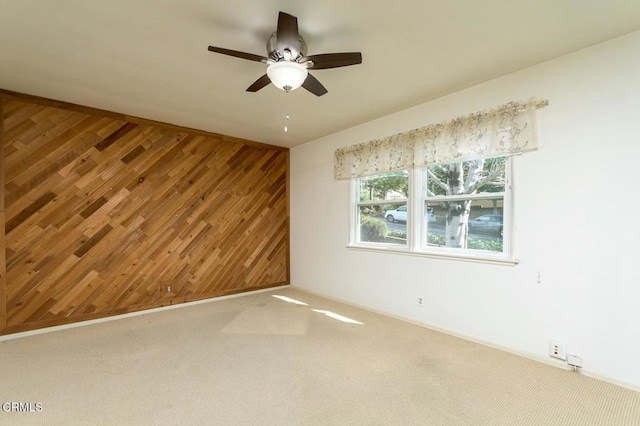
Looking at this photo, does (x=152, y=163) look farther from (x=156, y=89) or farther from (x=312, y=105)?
(x=312, y=105)

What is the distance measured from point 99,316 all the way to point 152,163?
6.55ft

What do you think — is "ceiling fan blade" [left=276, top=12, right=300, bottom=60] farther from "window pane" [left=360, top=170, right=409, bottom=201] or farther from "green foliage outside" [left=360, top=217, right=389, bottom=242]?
"green foliage outside" [left=360, top=217, right=389, bottom=242]

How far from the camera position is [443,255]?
3.19 meters

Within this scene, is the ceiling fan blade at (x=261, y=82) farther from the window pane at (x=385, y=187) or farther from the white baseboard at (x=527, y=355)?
the white baseboard at (x=527, y=355)

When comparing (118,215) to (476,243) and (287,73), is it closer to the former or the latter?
(287,73)

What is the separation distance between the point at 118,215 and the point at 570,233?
15.6 ft

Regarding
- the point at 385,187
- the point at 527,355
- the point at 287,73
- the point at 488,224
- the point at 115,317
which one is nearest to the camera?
the point at 287,73

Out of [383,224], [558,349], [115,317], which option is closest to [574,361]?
[558,349]

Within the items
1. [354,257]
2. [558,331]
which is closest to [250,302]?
[354,257]

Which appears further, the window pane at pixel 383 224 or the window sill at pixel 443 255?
the window pane at pixel 383 224

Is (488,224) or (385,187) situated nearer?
(488,224)

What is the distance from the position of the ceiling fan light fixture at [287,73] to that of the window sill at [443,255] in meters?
2.33

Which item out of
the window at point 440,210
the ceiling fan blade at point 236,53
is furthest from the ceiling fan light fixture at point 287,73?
the window at point 440,210

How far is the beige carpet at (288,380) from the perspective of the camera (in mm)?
1832
